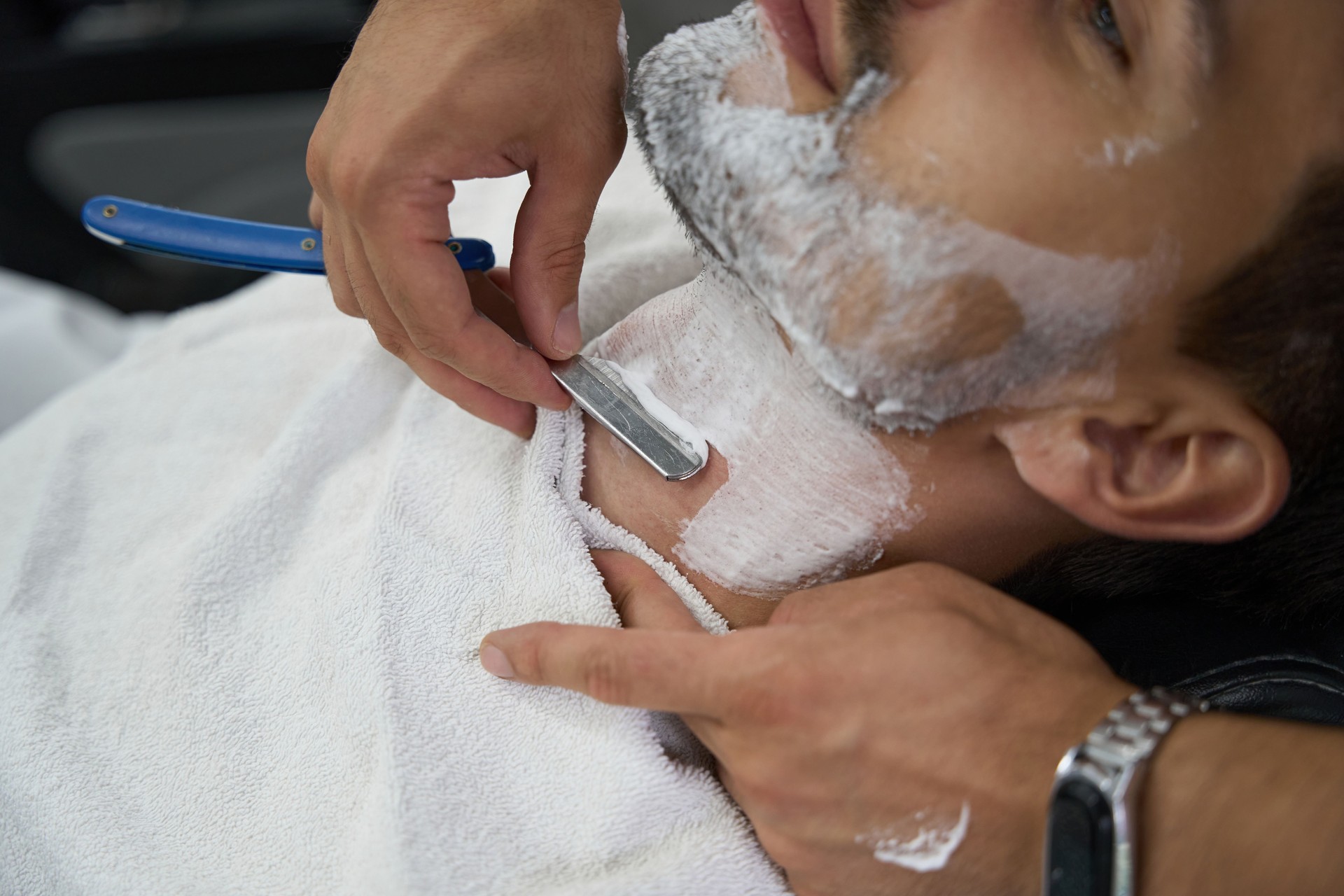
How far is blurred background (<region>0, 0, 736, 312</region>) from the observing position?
183 cm

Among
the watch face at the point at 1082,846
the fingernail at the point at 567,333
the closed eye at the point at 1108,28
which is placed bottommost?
the watch face at the point at 1082,846

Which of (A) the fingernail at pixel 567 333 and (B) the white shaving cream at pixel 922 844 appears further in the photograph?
(A) the fingernail at pixel 567 333

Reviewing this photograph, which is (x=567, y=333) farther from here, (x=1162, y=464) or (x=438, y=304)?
(x=1162, y=464)

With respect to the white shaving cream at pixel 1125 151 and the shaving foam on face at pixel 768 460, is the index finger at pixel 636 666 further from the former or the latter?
the white shaving cream at pixel 1125 151

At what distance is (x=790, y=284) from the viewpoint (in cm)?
73

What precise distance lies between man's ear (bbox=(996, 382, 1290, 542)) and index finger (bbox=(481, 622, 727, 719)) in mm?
291

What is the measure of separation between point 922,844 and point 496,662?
341mm

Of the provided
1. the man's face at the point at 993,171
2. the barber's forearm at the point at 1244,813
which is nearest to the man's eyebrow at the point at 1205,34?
the man's face at the point at 993,171

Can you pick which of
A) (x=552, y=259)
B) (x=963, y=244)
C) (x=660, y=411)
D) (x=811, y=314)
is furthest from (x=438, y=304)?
(x=963, y=244)

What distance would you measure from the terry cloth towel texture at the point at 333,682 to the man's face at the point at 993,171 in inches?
11.2

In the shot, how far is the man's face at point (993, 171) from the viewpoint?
656 millimetres

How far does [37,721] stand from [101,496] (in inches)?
10.9

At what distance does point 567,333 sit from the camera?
883 mm

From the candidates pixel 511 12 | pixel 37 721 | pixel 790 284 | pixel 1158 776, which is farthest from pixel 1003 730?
pixel 37 721
